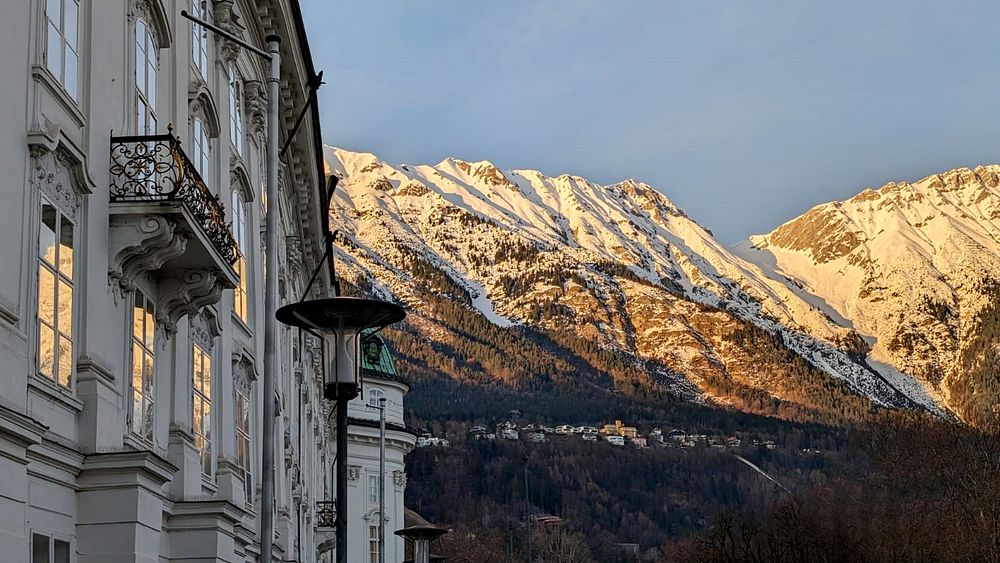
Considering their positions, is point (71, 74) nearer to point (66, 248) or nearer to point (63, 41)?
point (63, 41)

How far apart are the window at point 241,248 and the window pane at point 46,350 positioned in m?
11.2

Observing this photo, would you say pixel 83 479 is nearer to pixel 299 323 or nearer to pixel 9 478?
pixel 9 478

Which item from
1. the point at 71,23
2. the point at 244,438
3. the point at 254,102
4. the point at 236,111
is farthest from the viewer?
the point at 254,102

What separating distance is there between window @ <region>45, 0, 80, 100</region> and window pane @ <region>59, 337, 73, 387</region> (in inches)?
119

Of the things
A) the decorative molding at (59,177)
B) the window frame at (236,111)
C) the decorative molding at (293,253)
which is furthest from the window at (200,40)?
the decorative molding at (293,253)

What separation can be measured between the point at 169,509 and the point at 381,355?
72.1 metres

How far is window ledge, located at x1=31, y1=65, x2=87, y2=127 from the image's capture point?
1794 centimetres

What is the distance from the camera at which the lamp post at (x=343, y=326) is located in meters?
21.1

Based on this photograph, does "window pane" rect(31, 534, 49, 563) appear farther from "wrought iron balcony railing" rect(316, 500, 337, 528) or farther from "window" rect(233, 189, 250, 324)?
"wrought iron balcony railing" rect(316, 500, 337, 528)

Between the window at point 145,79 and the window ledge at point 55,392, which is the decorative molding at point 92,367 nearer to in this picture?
the window ledge at point 55,392

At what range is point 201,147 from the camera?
2702 cm

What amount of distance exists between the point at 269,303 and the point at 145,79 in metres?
5.24

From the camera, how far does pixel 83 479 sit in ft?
62.0

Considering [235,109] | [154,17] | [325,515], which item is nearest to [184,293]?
[154,17]
